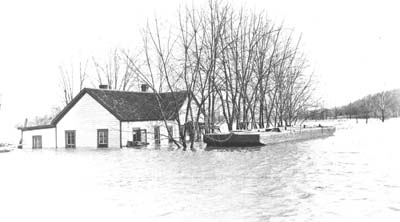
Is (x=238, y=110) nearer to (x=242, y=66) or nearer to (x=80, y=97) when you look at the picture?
(x=242, y=66)

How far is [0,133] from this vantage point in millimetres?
72938

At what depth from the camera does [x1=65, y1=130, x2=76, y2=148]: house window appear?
3875 cm

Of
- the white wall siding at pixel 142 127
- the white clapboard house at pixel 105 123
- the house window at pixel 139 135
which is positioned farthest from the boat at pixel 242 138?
the house window at pixel 139 135

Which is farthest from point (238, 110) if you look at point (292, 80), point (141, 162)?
point (141, 162)

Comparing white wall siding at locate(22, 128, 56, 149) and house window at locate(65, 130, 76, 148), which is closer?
house window at locate(65, 130, 76, 148)

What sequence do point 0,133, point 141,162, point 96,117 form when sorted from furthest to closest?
1. point 0,133
2. point 96,117
3. point 141,162

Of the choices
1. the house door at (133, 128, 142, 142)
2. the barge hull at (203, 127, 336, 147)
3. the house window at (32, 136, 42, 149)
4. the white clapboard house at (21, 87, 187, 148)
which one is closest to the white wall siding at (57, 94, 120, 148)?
the white clapboard house at (21, 87, 187, 148)

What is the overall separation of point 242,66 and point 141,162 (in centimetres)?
1470

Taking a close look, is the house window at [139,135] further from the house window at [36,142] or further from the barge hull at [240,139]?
the house window at [36,142]

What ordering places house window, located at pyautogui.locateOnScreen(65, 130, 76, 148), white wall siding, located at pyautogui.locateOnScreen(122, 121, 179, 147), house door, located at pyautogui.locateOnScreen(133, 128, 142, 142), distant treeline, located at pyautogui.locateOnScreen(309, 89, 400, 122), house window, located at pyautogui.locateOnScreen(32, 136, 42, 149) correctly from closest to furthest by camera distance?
white wall siding, located at pyautogui.locateOnScreen(122, 121, 179, 147), house door, located at pyautogui.locateOnScreen(133, 128, 142, 142), house window, located at pyautogui.locateOnScreen(65, 130, 76, 148), house window, located at pyautogui.locateOnScreen(32, 136, 42, 149), distant treeline, located at pyautogui.locateOnScreen(309, 89, 400, 122)

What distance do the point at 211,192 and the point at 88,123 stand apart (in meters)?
27.0

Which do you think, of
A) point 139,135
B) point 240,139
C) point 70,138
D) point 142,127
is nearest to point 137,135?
point 139,135

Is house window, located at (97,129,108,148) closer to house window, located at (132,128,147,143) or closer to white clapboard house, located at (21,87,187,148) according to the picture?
white clapboard house, located at (21,87,187,148)

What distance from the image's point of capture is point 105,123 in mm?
37031
